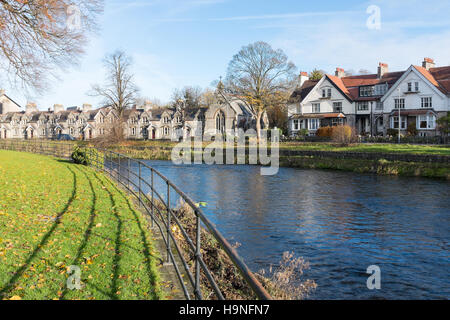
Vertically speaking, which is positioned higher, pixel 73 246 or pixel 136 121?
pixel 136 121

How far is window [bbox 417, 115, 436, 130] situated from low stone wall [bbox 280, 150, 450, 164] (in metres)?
20.2

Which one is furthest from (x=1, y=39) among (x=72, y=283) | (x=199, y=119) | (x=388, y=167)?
(x=199, y=119)

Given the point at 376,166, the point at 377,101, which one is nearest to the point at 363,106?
the point at 377,101

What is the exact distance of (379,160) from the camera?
103 feet

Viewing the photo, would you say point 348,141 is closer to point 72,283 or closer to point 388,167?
point 388,167

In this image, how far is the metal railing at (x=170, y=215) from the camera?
3840 mm

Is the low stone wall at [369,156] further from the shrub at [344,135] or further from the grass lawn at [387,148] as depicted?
the shrub at [344,135]

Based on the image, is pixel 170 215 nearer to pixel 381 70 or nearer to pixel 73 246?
pixel 73 246

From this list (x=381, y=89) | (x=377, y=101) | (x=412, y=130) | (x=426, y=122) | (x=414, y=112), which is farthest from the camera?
(x=381, y=89)

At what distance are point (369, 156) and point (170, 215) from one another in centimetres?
2536

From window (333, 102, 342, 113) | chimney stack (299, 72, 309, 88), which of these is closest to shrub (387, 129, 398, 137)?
window (333, 102, 342, 113)

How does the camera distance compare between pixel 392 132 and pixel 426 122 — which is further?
pixel 392 132

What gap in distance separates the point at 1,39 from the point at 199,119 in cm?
6365

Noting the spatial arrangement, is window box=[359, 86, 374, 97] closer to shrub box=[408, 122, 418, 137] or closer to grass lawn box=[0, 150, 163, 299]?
shrub box=[408, 122, 418, 137]
